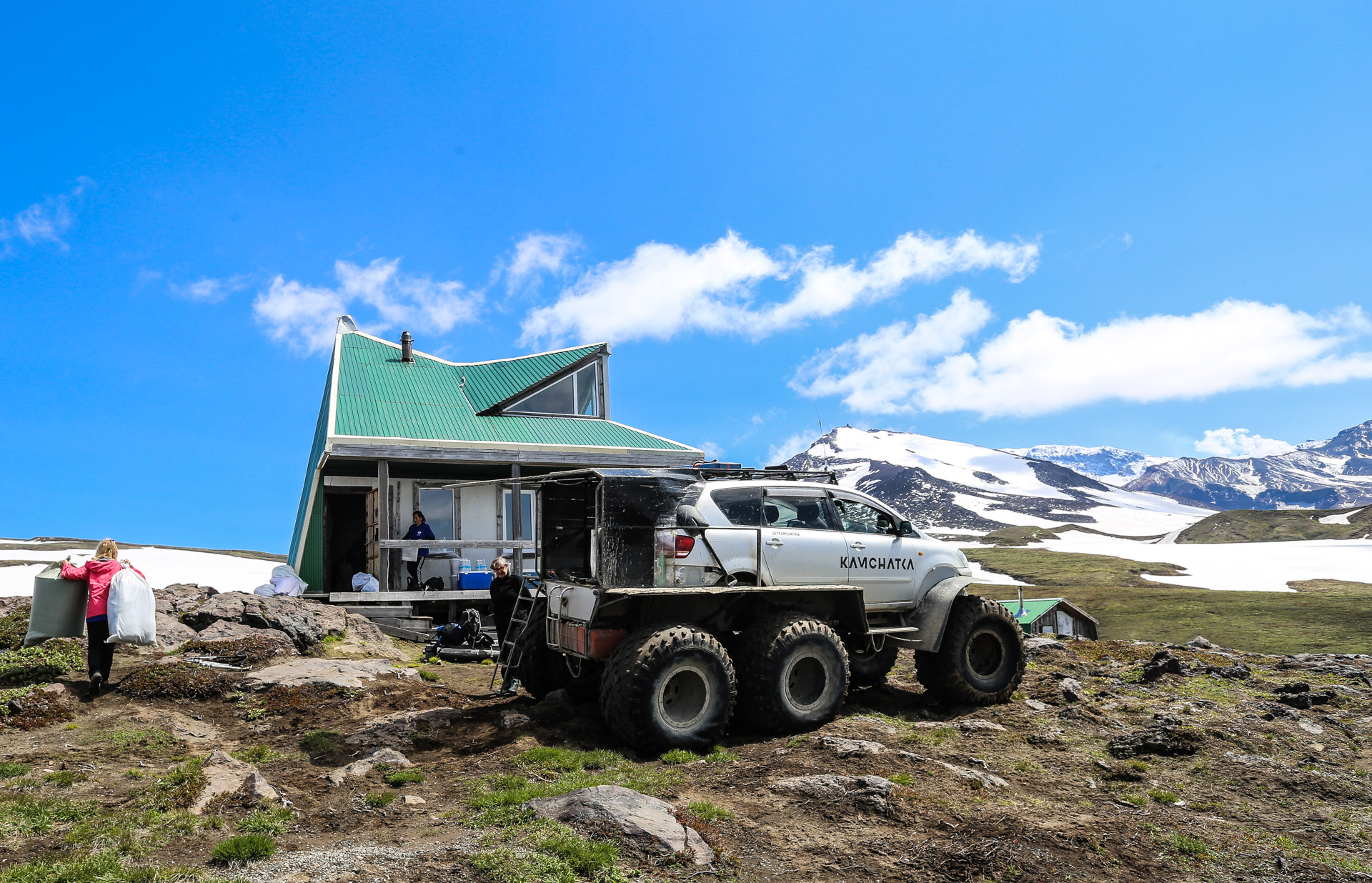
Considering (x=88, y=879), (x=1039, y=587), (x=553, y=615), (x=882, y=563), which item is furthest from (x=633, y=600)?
Result: (x=1039, y=587)

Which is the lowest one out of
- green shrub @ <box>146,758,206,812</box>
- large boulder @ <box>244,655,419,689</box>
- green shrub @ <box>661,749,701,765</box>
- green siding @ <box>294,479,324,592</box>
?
green shrub @ <box>661,749,701,765</box>

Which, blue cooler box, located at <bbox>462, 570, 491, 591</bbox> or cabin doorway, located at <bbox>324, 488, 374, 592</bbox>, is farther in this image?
cabin doorway, located at <bbox>324, 488, 374, 592</bbox>

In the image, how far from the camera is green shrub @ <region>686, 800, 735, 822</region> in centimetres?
606

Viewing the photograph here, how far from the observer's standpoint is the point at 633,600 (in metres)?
8.66

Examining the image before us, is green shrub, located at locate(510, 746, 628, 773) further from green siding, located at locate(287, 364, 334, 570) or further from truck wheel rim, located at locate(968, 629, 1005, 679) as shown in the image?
green siding, located at locate(287, 364, 334, 570)

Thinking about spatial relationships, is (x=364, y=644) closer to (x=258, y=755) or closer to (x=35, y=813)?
(x=258, y=755)

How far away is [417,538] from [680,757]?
13523 millimetres

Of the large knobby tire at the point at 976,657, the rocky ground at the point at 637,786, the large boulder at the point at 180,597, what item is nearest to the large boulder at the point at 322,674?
the rocky ground at the point at 637,786

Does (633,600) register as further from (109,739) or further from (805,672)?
(109,739)

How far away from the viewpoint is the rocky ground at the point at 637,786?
537 centimetres

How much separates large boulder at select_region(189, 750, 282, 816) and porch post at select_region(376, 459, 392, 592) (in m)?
12.3

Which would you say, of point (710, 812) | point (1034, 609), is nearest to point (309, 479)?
point (710, 812)

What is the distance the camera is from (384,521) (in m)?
19.3

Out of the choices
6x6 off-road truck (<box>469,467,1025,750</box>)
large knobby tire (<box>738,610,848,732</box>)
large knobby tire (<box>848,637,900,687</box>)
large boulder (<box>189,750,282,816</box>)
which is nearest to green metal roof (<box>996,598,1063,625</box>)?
large knobby tire (<box>848,637,900,687</box>)
